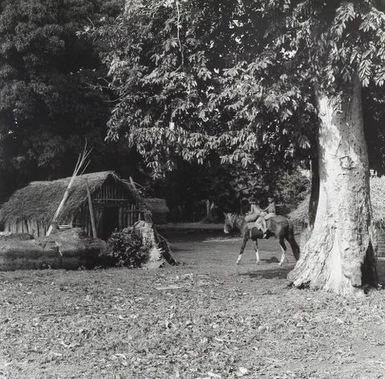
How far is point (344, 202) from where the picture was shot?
1161cm

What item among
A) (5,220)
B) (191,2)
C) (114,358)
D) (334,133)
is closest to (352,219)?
(334,133)

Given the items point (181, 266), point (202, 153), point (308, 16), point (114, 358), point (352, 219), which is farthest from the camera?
point (181, 266)

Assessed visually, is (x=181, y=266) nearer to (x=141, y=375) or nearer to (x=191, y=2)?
(x=191, y=2)

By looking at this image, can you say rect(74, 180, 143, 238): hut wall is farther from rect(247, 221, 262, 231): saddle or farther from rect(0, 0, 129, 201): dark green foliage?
rect(247, 221, 262, 231): saddle

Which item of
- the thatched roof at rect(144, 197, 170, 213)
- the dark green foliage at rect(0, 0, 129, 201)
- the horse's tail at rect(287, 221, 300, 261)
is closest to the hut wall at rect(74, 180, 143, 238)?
the dark green foliage at rect(0, 0, 129, 201)

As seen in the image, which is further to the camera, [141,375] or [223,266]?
[223,266]

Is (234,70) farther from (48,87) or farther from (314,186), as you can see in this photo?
(48,87)

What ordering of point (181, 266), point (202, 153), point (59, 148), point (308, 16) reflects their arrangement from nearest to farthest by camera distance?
point (308, 16), point (202, 153), point (181, 266), point (59, 148)

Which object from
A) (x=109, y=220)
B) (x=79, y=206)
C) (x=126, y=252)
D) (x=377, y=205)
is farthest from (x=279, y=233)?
(x=109, y=220)

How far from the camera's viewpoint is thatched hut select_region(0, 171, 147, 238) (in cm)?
2558

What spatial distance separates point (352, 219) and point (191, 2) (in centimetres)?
548

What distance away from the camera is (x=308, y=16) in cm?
1067

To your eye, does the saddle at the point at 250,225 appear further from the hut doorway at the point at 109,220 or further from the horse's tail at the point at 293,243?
the hut doorway at the point at 109,220

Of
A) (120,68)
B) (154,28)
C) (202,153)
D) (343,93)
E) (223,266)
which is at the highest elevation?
(154,28)
